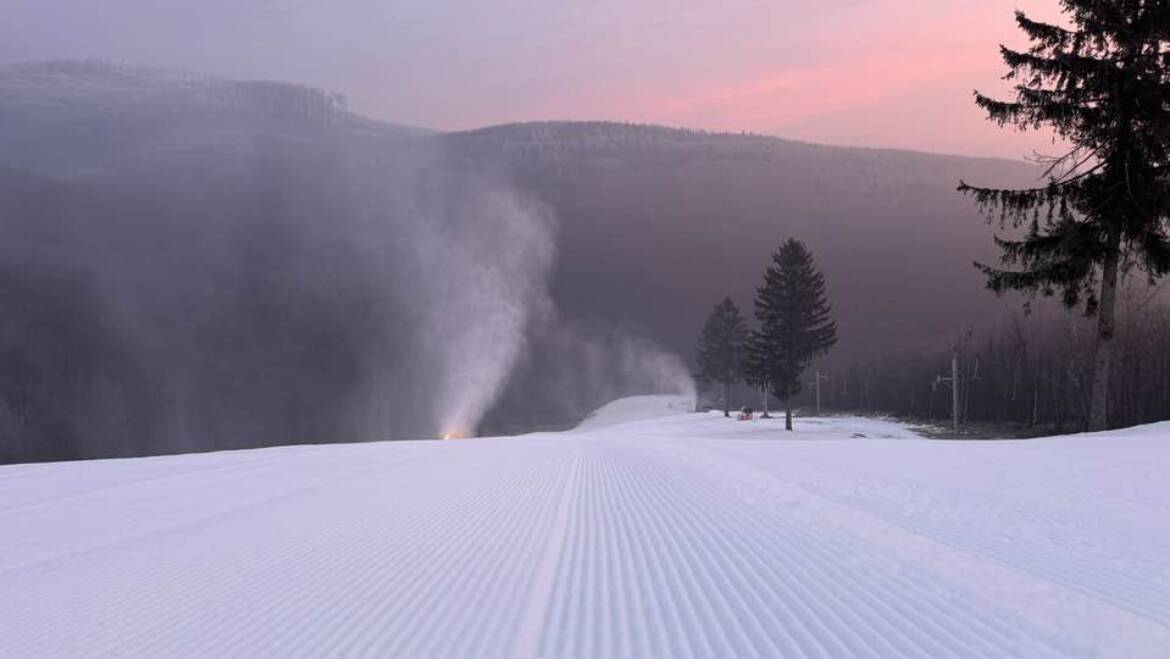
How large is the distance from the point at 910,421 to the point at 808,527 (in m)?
53.4

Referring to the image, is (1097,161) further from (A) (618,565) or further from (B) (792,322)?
(B) (792,322)

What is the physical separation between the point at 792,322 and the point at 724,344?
34.7m

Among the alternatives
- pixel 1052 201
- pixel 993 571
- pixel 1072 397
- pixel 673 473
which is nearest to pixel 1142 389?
pixel 1072 397

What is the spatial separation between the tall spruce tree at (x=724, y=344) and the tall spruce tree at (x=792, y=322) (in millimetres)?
31081

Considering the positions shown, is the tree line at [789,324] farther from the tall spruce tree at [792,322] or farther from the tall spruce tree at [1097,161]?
the tall spruce tree at [1097,161]

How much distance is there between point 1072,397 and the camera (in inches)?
1793

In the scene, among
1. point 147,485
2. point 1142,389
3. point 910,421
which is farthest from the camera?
point 910,421

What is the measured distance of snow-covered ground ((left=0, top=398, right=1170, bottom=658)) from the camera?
452 centimetres

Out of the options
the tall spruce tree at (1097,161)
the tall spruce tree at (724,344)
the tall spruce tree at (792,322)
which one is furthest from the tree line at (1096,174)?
the tall spruce tree at (724,344)

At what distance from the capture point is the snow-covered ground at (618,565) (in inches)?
178

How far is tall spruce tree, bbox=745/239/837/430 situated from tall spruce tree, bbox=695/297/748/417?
31081mm

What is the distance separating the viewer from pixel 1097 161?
2103 cm

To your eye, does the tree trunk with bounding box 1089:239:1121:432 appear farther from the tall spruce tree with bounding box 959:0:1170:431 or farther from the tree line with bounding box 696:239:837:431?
the tree line with bounding box 696:239:837:431

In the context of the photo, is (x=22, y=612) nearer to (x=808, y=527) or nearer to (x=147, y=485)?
(x=808, y=527)
